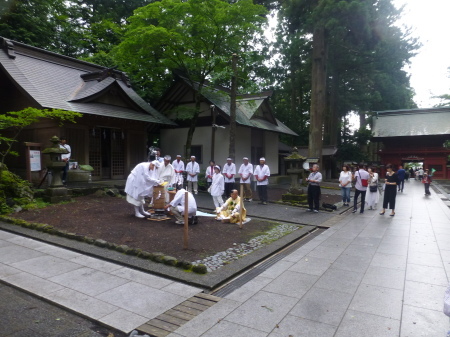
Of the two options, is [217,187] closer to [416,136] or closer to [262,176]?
[262,176]

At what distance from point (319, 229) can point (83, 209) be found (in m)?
7.23

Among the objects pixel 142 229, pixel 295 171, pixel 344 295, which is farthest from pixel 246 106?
pixel 344 295

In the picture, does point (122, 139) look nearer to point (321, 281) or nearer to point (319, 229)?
point (319, 229)

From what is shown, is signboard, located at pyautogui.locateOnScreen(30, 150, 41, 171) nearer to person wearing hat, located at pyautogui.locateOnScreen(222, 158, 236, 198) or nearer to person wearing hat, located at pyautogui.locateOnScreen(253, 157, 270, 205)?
person wearing hat, located at pyautogui.locateOnScreen(222, 158, 236, 198)

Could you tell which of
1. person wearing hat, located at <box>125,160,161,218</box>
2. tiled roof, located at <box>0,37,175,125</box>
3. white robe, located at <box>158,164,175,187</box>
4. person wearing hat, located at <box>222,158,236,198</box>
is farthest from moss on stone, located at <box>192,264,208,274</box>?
tiled roof, located at <box>0,37,175,125</box>

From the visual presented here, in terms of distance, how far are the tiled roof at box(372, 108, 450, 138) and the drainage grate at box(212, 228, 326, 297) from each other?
30646 millimetres

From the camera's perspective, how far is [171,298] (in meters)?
4.09

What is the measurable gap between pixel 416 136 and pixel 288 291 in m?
34.5

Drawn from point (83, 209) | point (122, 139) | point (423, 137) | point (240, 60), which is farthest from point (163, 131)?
point (423, 137)

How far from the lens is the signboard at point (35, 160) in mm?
11045

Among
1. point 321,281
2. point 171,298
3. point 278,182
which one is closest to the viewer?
point 171,298

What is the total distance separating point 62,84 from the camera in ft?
47.0

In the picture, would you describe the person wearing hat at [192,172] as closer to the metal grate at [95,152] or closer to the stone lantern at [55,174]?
the metal grate at [95,152]

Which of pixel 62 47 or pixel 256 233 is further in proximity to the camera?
pixel 62 47
